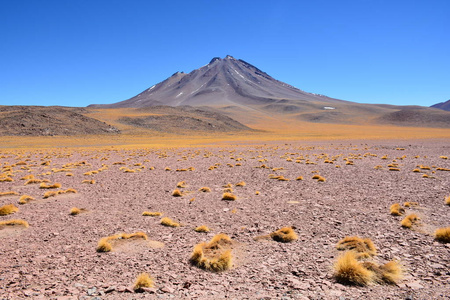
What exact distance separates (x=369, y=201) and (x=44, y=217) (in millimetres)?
9423

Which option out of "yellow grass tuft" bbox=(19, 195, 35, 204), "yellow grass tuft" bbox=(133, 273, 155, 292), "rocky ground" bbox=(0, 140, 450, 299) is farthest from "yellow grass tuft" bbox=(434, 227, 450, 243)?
"yellow grass tuft" bbox=(19, 195, 35, 204)

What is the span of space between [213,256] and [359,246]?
2671 mm

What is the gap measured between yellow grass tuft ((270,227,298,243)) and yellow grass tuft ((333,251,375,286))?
1.50 metres

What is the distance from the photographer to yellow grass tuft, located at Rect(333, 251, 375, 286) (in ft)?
13.7

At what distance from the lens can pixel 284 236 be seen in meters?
5.94

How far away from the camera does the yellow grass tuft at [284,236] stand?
5.92 m

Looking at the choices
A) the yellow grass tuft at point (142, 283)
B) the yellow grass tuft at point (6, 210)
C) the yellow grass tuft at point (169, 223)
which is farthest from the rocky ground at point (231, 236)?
the yellow grass tuft at point (6, 210)

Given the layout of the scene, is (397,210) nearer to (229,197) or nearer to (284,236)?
(284,236)

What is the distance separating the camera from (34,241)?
5922mm

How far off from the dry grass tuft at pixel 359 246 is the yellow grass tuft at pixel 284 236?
86cm

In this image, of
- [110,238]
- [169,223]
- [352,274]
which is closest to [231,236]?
[169,223]

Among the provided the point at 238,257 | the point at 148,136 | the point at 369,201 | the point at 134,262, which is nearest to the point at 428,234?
the point at 369,201

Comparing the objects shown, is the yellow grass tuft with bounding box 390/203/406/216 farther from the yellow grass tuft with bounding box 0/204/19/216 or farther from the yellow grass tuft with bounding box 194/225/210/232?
the yellow grass tuft with bounding box 0/204/19/216

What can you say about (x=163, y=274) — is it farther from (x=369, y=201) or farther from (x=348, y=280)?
(x=369, y=201)
